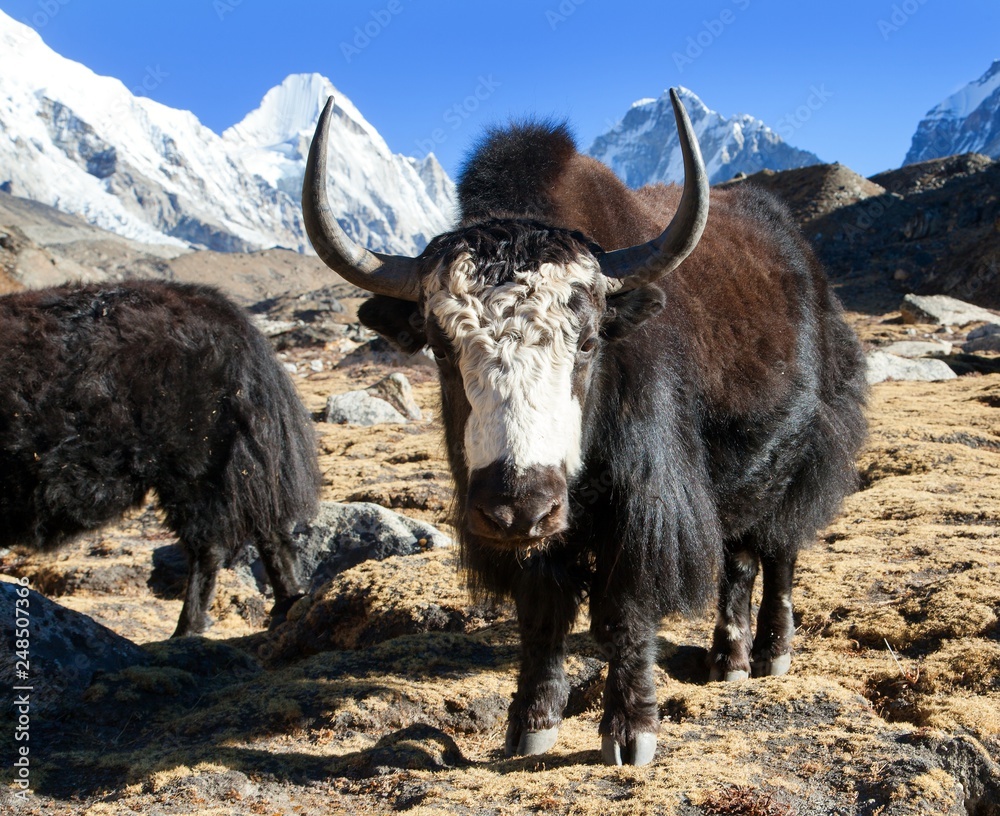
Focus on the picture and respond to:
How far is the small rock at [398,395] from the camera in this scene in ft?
31.9

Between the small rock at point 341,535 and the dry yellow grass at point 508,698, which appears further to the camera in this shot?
the small rock at point 341,535

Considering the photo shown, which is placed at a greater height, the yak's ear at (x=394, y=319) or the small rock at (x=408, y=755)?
the yak's ear at (x=394, y=319)

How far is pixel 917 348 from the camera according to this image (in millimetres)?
12414

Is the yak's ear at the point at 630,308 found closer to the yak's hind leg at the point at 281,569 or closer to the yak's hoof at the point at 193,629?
the yak's hind leg at the point at 281,569

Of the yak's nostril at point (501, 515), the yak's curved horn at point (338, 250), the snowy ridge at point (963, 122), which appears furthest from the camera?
the snowy ridge at point (963, 122)

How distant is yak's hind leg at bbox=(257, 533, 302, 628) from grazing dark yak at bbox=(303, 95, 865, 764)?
6.51 ft

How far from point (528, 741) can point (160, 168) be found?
546 feet

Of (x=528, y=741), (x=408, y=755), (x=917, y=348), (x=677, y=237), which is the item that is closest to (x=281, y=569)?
(x=408, y=755)

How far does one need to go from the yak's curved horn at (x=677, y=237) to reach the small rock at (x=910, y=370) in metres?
8.15

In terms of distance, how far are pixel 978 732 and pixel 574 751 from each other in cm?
119

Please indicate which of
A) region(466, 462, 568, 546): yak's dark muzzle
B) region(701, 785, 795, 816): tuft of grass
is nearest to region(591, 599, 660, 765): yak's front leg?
region(701, 785, 795, 816): tuft of grass

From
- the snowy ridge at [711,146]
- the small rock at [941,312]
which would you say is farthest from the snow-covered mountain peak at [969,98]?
the small rock at [941,312]

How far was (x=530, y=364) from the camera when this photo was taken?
2188 millimetres

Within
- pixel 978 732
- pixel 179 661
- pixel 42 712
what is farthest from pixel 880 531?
pixel 42 712
